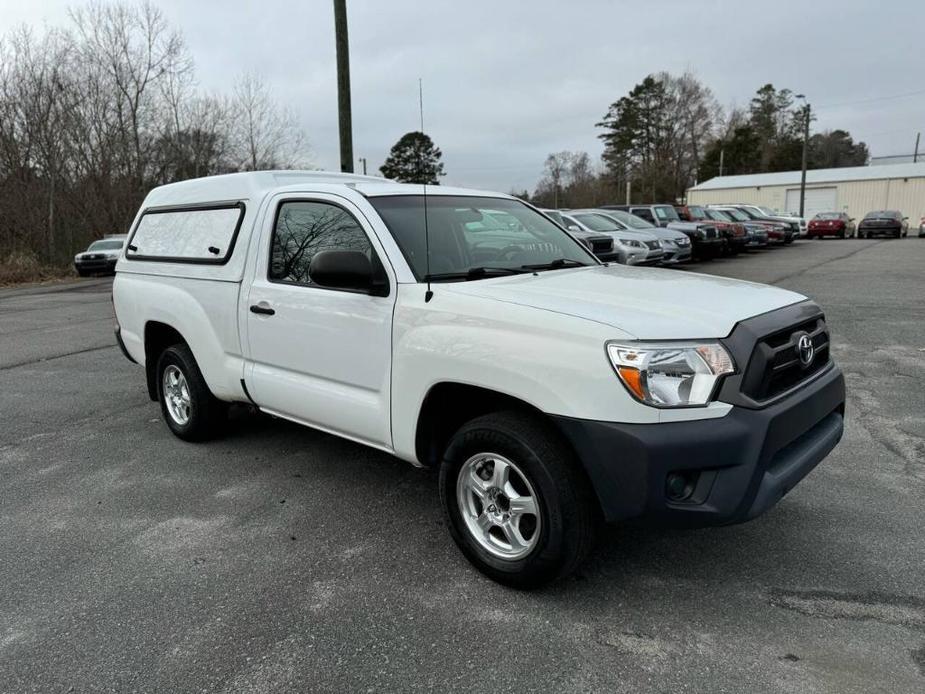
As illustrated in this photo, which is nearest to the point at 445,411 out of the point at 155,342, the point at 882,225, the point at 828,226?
the point at 155,342

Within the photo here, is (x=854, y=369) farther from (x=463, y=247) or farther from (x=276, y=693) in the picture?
(x=276, y=693)

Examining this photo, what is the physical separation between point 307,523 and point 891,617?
2.84 m

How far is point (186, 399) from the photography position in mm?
5121

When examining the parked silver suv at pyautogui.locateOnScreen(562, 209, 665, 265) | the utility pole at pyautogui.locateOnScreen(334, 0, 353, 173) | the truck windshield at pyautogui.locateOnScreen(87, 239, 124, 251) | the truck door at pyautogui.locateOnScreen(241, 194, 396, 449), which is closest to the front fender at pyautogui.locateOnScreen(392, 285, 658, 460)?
the truck door at pyautogui.locateOnScreen(241, 194, 396, 449)

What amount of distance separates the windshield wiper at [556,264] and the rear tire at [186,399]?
259cm

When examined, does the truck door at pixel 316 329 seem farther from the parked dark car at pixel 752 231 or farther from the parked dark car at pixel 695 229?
the parked dark car at pixel 752 231

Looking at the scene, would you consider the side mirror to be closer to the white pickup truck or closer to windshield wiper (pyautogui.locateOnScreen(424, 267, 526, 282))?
the white pickup truck

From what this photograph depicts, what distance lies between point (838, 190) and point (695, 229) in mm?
40883

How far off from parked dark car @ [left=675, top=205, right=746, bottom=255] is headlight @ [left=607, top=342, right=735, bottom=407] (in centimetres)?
1936

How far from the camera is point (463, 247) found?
12.6ft

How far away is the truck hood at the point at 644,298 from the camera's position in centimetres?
273

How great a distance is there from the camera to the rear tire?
493cm

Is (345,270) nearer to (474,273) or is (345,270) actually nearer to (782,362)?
(474,273)

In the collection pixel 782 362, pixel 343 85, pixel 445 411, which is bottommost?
pixel 445 411
